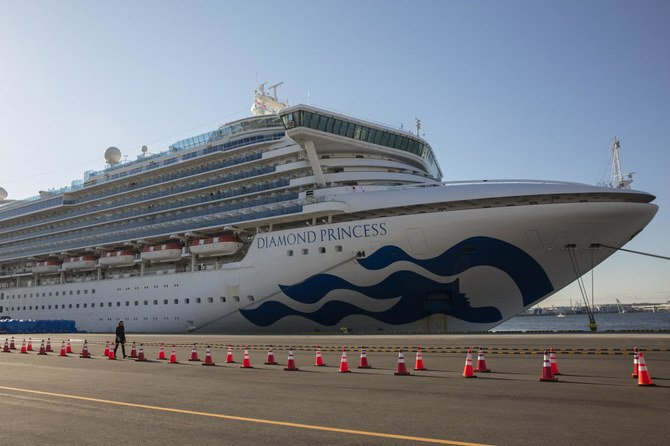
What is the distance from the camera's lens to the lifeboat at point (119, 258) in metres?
40.7

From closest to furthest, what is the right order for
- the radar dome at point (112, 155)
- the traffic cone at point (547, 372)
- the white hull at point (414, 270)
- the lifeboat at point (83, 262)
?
1. the traffic cone at point (547, 372)
2. the white hull at point (414, 270)
3. the lifeboat at point (83, 262)
4. the radar dome at point (112, 155)

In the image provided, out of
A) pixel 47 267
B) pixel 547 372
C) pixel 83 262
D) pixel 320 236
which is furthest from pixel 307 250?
pixel 47 267

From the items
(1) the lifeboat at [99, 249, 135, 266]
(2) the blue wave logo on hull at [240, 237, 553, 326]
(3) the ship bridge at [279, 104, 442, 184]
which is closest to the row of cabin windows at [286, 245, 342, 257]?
(2) the blue wave logo on hull at [240, 237, 553, 326]

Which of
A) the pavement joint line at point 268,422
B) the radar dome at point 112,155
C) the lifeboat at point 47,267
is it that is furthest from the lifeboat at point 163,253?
the pavement joint line at point 268,422

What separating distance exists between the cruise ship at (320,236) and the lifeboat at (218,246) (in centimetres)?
10

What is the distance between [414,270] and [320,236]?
517 cm

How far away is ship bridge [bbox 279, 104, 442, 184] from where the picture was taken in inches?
1139

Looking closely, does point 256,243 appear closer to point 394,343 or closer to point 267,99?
point 394,343

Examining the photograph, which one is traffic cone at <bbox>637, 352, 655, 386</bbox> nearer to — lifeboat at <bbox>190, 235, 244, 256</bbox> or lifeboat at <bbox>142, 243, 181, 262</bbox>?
lifeboat at <bbox>190, 235, 244, 256</bbox>

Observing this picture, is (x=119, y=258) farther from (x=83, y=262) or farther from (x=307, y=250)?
(x=307, y=250)

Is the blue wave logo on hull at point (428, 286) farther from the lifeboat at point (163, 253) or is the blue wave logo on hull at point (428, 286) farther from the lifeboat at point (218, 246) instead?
the lifeboat at point (163, 253)

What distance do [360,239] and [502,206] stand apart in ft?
21.8

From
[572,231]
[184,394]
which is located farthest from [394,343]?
[184,394]

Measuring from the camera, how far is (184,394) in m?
9.75
